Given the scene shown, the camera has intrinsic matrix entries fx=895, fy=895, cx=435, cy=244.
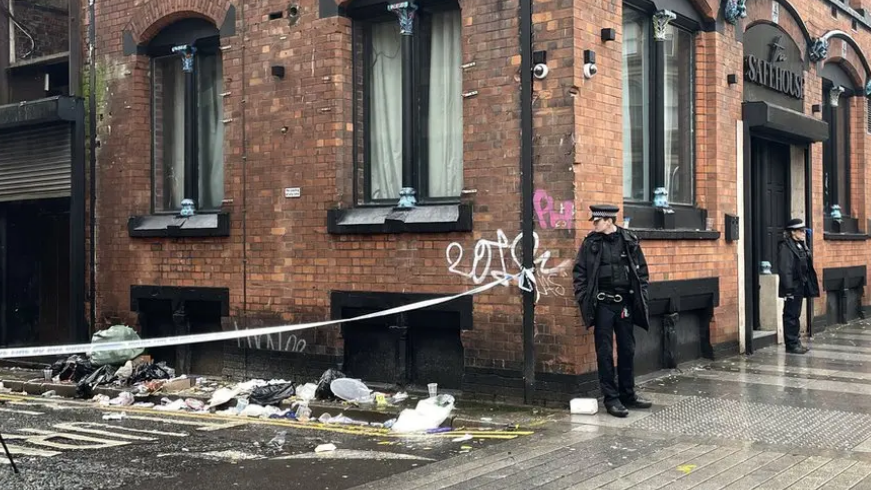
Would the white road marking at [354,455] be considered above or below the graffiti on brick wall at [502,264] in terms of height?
below

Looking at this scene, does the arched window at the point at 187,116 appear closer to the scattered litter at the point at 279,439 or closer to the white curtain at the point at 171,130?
the white curtain at the point at 171,130

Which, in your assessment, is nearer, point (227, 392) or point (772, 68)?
point (227, 392)

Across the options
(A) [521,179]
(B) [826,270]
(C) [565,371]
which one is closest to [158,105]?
(A) [521,179]

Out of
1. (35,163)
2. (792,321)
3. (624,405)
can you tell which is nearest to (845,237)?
(792,321)

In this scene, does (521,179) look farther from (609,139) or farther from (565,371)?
(565,371)

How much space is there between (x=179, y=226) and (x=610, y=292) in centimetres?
594

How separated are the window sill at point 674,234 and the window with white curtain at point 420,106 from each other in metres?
2.04

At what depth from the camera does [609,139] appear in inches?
362

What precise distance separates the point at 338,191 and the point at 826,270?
9186mm

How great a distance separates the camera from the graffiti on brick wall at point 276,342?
10656 mm

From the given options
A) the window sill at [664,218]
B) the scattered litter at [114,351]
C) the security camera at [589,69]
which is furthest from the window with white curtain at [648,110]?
the scattered litter at [114,351]

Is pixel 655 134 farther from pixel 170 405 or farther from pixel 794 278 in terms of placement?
pixel 170 405

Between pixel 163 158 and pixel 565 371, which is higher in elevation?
pixel 163 158

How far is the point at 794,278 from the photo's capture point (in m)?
12.5
